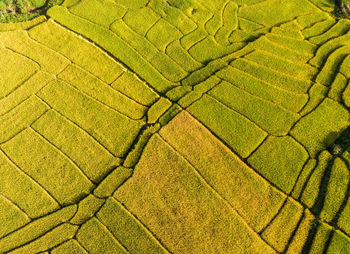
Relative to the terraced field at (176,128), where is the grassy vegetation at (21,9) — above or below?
above

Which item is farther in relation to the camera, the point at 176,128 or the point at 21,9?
the point at 21,9

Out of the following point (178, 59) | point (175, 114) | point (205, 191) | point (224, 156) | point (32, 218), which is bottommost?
point (32, 218)

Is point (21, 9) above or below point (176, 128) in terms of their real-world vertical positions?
above

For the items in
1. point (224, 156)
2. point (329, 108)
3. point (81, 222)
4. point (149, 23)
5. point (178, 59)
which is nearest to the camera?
point (81, 222)

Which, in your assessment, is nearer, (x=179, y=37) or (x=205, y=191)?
(x=205, y=191)

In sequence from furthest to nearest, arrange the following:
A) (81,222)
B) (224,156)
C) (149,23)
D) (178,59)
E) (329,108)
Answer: (149,23)
(178,59)
(329,108)
(224,156)
(81,222)

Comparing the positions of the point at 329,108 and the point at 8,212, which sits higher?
the point at 329,108

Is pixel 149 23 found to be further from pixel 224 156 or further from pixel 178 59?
pixel 224 156

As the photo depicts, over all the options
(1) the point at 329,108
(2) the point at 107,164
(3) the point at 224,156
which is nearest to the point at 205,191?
(3) the point at 224,156
